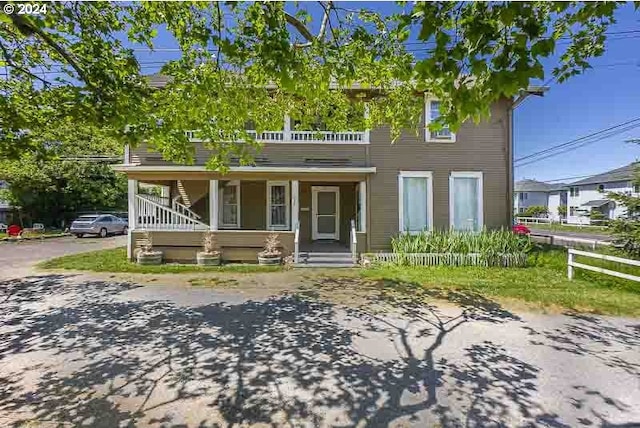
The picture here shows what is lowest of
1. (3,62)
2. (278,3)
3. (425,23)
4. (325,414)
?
(325,414)

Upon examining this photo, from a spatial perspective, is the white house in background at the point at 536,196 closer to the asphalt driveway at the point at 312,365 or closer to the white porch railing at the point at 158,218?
the white porch railing at the point at 158,218

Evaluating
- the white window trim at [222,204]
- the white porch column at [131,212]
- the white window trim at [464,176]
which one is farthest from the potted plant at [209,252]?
A: the white window trim at [464,176]

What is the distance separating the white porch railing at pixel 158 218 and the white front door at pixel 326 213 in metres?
4.61

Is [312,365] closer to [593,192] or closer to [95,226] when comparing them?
[95,226]

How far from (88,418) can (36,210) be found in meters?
31.9

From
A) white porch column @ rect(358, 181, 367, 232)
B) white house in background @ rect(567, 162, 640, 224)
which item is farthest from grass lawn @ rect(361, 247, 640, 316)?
white house in background @ rect(567, 162, 640, 224)

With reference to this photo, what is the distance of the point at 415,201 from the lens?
1199cm

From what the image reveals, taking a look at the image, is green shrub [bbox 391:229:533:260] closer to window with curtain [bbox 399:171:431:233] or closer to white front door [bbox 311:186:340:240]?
window with curtain [bbox 399:171:431:233]

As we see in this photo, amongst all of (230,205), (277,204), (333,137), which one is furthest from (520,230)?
(230,205)

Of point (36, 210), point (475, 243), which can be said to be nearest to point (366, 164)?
point (475, 243)

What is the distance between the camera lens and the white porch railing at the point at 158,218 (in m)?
11.5

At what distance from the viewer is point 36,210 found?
87.6 feet

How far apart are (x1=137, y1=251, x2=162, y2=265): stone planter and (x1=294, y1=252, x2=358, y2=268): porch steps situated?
15.4ft

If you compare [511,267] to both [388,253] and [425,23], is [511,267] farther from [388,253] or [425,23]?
[425,23]
